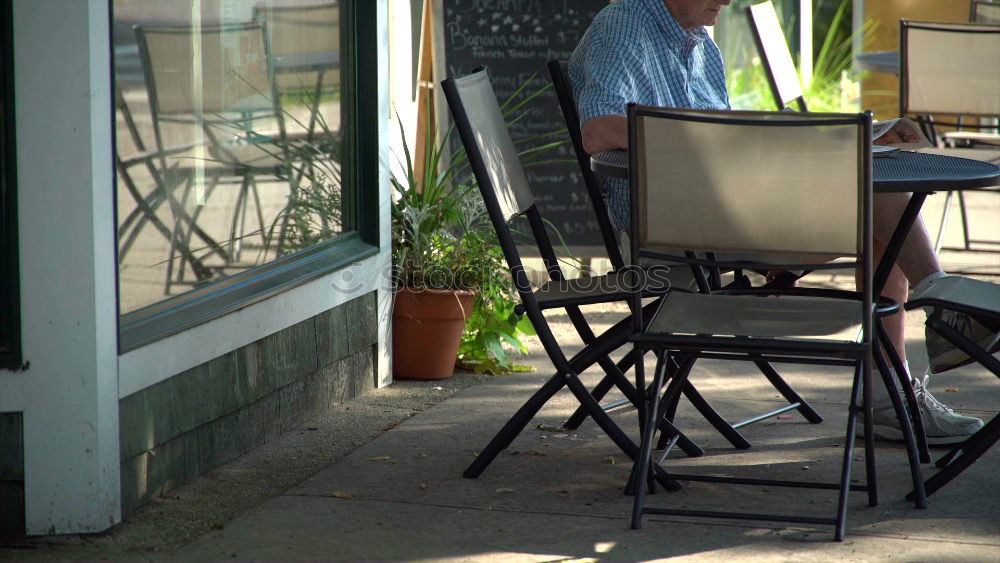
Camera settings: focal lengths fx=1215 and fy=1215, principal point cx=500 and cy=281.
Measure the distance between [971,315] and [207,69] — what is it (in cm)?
208

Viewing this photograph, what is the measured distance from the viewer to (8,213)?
260cm

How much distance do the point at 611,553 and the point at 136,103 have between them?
5.02 ft

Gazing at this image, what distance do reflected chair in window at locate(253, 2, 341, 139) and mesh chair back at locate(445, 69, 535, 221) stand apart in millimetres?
742

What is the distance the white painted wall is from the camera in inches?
100.0

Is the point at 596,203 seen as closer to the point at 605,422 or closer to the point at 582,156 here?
the point at 582,156

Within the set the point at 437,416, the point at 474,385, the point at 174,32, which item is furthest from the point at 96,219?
the point at 474,385

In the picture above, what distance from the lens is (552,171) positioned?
5.66m

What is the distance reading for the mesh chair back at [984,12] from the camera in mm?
6961

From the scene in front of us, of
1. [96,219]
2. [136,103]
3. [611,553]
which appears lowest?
[611,553]

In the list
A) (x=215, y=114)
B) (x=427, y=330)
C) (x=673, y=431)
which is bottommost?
(x=673, y=431)

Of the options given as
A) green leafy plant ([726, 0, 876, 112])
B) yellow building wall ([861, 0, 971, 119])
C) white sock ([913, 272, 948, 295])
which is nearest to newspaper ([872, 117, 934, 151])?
white sock ([913, 272, 948, 295])

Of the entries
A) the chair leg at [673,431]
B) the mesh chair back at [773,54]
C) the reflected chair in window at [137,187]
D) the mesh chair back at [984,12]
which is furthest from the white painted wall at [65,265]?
the mesh chair back at [984,12]

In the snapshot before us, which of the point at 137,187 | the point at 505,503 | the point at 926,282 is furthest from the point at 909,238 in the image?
the point at 137,187

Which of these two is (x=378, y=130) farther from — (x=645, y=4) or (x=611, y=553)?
(x=611, y=553)
